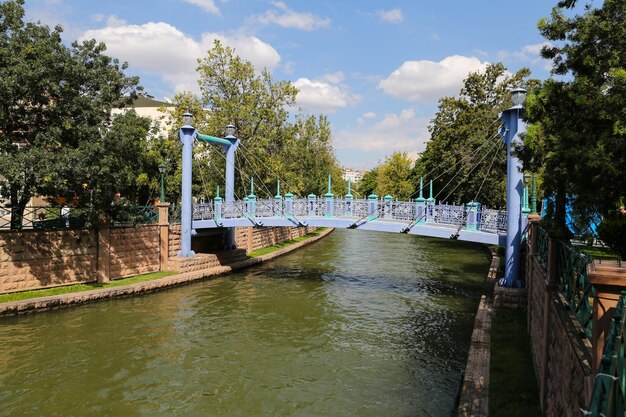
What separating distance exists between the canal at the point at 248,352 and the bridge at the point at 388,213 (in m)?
2.50

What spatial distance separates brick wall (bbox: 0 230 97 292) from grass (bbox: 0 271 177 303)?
0.37m

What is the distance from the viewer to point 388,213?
17.0 metres

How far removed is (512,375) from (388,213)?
952 cm

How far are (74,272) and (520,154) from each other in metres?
14.6

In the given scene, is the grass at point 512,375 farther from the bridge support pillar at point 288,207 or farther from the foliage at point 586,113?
the bridge support pillar at point 288,207

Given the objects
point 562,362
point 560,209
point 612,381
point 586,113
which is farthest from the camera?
point 560,209

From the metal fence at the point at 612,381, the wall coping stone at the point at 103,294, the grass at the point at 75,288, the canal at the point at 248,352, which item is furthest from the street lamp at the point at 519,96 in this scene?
the grass at the point at 75,288

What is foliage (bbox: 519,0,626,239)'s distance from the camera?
6648 millimetres

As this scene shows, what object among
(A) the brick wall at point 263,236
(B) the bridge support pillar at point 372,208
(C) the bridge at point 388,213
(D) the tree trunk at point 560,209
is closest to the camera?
(D) the tree trunk at point 560,209

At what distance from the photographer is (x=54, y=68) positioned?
14.2 metres

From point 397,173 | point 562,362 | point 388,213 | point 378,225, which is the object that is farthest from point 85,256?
point 397,173

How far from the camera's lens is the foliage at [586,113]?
21.8ft

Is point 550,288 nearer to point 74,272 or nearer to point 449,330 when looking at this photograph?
point 449,330

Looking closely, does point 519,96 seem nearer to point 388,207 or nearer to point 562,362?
point 388,207
